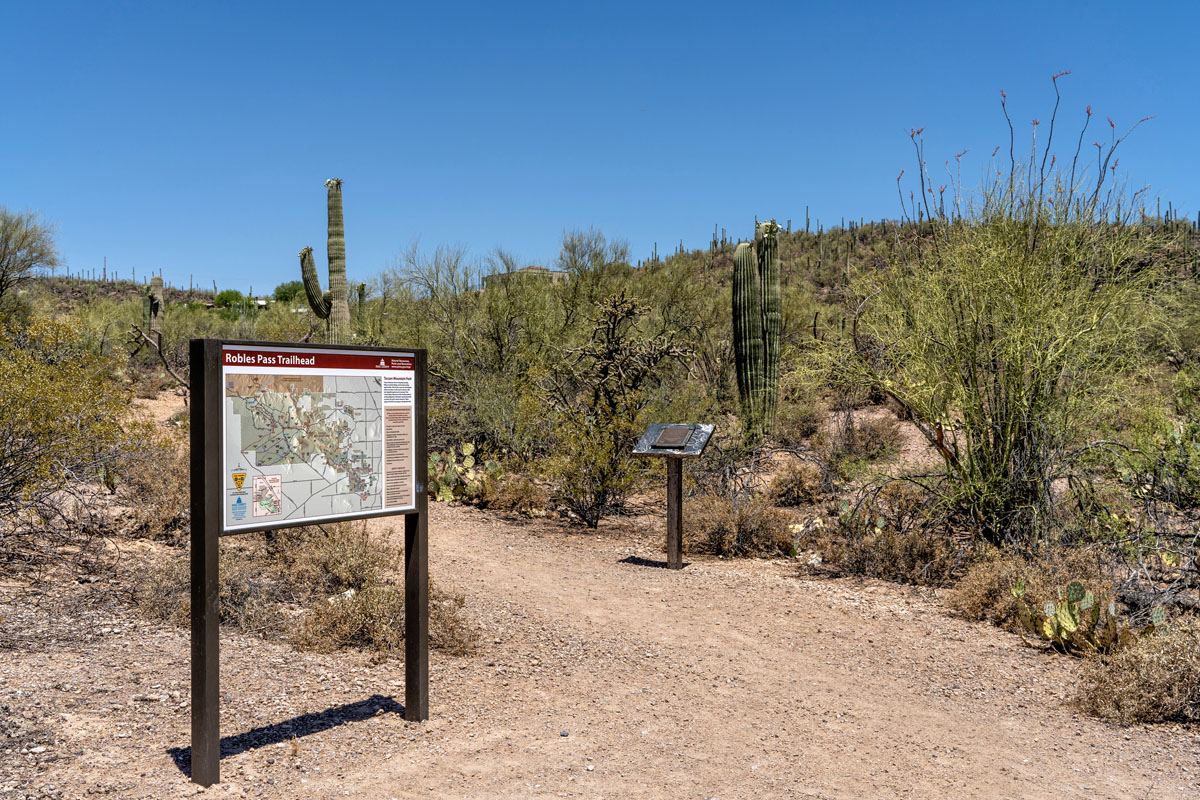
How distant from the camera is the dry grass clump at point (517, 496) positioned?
12.0 meters

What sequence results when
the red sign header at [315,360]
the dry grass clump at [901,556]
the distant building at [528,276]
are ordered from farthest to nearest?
1. the distant building at [528,276]
2. the dry grass clump at [901,556]
3. the red sign header at [315,360]

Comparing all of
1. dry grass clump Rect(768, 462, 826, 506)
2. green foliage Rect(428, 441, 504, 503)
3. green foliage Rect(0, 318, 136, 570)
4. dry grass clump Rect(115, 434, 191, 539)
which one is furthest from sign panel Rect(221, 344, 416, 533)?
dry grass clump Rect(768, 462, 826, 506)

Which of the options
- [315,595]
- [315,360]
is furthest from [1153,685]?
[315,595]

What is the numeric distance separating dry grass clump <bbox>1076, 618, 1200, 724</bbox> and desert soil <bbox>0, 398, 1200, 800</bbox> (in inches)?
5.8

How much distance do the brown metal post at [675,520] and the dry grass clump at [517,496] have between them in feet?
10.8

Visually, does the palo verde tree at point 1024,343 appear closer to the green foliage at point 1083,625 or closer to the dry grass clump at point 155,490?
the green foliage at point 1083,625

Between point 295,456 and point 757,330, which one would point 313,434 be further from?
point 757,330

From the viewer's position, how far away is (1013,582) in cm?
720

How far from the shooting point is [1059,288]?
8.02 meters

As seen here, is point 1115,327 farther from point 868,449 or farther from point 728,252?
point 728,252

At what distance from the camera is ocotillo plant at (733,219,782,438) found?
14.7 meters

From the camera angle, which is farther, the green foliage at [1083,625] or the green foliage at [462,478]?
the green foliage at [462,478]

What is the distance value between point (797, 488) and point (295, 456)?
8.81 m

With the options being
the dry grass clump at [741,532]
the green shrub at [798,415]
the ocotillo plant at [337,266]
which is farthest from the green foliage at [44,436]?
the green shrub at [798,415]
